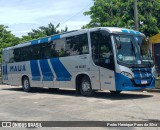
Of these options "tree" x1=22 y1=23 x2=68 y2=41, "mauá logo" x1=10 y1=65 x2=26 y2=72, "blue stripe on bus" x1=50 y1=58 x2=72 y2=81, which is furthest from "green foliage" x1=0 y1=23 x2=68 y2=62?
"blue stripe on bus" x1=50 y1=58 x2=72 y2=81

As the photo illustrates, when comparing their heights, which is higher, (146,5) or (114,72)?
(146,5)

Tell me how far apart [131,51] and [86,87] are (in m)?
2.79

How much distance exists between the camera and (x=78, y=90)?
55.4 feet

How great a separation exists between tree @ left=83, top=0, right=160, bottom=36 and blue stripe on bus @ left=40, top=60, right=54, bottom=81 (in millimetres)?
11306

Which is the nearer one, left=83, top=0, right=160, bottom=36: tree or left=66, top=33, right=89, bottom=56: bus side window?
left=66, top=33, right=89, bottom=56: bus side window

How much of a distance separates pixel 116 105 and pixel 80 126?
4.03 m

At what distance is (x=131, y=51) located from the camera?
48.8 ft

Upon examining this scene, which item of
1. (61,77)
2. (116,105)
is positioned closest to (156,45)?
(61,77)

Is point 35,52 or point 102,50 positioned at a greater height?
point 35,52

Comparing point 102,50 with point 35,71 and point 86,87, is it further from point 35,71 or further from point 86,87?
point 35,71

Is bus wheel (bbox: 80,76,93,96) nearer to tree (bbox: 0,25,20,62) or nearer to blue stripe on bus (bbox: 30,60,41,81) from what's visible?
blue stripe on bus (bbox: 30,60,41,81)

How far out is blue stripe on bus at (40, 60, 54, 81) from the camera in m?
18.9

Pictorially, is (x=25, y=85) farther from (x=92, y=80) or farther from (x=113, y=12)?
(x=113, y=12)

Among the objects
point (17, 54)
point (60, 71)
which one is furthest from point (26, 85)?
point (60, 71)
